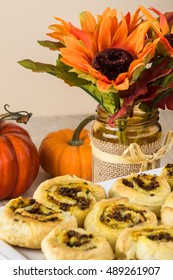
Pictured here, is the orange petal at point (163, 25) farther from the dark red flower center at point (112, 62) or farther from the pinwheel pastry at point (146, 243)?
the pinwheel pastry at point (146, 243)

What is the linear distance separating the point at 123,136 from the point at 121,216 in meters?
0.58

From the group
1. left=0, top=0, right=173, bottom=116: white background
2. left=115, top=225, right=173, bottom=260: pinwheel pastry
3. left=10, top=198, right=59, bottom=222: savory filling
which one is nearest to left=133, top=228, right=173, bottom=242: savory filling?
left=115, top=225, right=173, bottom=260: pinwheel pastry

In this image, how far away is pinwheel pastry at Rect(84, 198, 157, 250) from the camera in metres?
1.01

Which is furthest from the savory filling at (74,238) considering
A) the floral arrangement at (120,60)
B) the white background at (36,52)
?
the white background at (36,52)

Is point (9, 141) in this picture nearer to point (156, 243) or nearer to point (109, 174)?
point (109, 174)

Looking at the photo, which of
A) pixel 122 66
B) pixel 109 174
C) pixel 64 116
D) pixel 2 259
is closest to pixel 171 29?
pixel 122 66

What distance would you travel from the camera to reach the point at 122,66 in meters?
1.48

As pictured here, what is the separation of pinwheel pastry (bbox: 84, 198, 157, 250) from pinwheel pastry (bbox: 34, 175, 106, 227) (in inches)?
0.8

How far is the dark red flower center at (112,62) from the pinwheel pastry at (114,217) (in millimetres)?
458

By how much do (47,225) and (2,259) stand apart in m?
0.08

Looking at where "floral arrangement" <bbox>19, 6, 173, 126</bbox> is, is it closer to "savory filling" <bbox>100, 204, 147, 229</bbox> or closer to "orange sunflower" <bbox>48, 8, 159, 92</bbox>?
"orange sunflower" <bbox>48, 8, 159, 92</bbox>

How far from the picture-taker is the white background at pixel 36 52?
2822mm

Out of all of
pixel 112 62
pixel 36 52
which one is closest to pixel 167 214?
pixel 112 62

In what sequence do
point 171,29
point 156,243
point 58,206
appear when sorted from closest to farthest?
point 156,243, point 58,206, point 171,29
